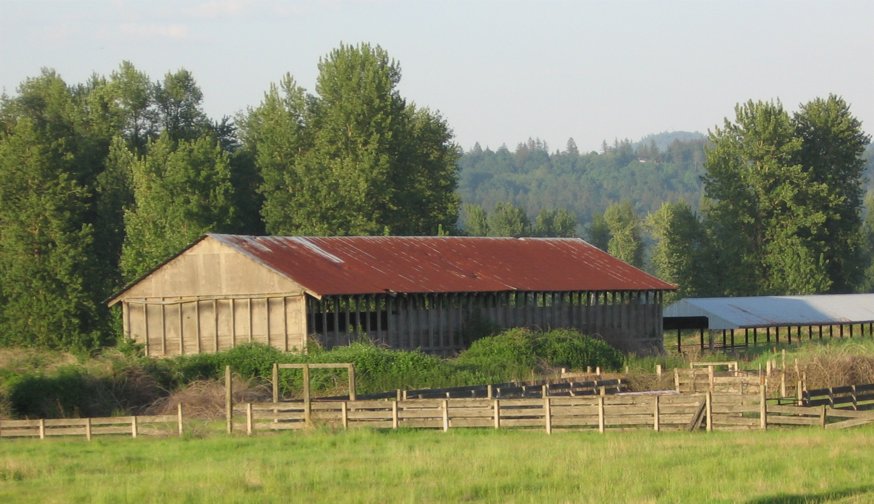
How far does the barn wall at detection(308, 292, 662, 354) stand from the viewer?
5481 cm

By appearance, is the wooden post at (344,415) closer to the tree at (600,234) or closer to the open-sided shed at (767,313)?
the open-sided shed at (767,313)

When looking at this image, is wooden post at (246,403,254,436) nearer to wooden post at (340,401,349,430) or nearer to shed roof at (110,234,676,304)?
wooden post at (340,401,349,430)

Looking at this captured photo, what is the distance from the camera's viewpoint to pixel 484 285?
198 ft

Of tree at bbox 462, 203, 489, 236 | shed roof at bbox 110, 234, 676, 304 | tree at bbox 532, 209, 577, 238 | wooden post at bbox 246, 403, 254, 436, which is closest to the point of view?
wooden post at bbox 246, 403, 254, 436

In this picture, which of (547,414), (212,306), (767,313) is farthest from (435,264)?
(547,414)

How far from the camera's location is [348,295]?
53406 mm

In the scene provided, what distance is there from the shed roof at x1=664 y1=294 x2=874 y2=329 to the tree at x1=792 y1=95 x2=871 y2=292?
48.6 feet

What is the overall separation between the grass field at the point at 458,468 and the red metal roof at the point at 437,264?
19778mm

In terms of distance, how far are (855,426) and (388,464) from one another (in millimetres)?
11960

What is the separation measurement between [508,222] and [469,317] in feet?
337

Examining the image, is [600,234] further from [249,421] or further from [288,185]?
[249,421]

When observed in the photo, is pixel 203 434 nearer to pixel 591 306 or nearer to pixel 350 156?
pixel 591 306

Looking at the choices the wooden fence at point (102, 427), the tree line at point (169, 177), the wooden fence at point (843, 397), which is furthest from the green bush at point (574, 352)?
the tree line at point (169, 177)

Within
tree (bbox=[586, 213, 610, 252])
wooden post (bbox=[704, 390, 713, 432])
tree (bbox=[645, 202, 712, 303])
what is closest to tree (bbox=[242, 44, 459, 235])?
tree (bbox=[645, 202, 712, 303])
